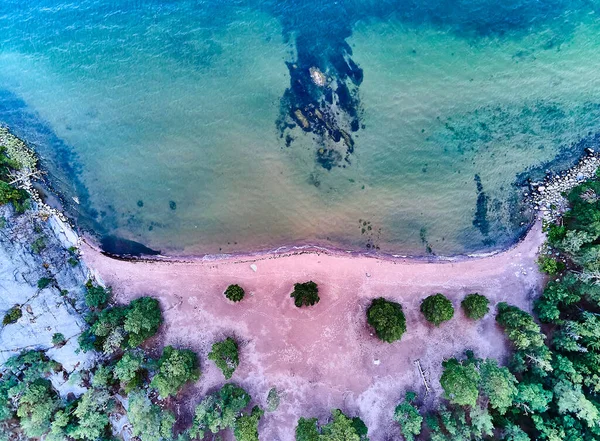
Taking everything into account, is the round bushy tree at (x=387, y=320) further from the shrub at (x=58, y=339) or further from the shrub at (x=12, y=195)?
the shrub at (x=12, y=195)

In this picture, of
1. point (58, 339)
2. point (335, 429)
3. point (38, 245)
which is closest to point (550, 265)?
point (335, 429)

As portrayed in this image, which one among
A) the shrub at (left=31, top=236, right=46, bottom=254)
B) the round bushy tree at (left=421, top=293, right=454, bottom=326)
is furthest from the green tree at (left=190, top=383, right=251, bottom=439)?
the shrub at (left=31, top=236, right=46, bottom=254)

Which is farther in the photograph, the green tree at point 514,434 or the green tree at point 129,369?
the green tree at point 129,369

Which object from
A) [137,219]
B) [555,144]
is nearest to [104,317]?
[137,219]

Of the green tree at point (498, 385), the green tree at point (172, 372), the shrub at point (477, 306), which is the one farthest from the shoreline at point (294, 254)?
the green tree at point (498, 385)

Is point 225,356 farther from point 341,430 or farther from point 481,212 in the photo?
point 481,212
